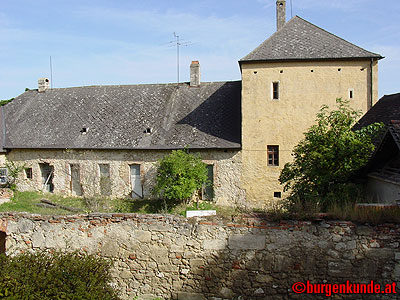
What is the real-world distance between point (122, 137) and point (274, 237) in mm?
13319

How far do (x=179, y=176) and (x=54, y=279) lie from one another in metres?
9.84

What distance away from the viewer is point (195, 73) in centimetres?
2045

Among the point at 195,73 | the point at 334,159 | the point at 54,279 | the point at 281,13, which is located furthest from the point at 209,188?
the point at 54,279

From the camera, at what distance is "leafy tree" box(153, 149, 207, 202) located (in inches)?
611

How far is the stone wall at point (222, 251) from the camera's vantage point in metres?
6.14

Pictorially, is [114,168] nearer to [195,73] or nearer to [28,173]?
[28,173]

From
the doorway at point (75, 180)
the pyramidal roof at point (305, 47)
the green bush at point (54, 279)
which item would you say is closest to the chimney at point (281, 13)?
the pyramidal roof at point (305, 47)

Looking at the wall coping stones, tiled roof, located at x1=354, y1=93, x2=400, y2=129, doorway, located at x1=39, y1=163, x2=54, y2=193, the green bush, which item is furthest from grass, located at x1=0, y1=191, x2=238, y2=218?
the green bush

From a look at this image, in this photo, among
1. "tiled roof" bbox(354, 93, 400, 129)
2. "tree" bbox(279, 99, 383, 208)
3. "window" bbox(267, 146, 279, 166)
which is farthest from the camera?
"window" bbox(267, 146, 279, 166)

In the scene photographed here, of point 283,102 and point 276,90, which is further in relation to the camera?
point 276,90

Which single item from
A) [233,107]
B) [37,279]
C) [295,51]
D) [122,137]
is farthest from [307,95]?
[37,279]

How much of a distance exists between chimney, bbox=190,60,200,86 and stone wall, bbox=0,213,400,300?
47.0 feet

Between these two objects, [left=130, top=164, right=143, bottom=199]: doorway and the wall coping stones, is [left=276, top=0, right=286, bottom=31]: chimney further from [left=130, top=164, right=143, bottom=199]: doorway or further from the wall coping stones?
the wall coping stones

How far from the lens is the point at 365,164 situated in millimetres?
9352
